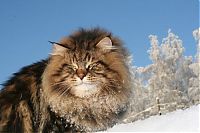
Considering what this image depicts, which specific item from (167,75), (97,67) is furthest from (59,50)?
(167,75)

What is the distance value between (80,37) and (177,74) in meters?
33.1

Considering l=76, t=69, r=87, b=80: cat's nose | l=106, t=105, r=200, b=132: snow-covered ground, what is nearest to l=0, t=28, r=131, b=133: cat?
l=76, t=69, r=87, b=80: cat's nose

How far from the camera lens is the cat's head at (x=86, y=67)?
6078 millimetres

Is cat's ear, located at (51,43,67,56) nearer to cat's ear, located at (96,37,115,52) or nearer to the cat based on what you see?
the cat

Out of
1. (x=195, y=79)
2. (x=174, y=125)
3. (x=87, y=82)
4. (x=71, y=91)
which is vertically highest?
(x=195, y=79)

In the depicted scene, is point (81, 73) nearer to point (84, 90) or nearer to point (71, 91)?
point (84, 90)

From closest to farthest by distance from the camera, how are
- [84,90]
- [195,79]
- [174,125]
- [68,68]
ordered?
[174,125] < [84,90] < [68,68] < [195,79]

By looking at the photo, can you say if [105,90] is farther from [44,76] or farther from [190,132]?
[190,132]

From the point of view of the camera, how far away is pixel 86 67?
243 inches

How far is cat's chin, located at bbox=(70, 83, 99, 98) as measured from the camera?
6.00 m

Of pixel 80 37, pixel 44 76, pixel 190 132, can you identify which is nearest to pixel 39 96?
pixel 44 76

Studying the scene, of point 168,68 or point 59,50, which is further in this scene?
point 168,68

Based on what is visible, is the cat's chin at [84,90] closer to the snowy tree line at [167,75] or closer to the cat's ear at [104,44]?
the cat's ear at [104,44]

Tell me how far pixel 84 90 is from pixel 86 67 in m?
0.39
